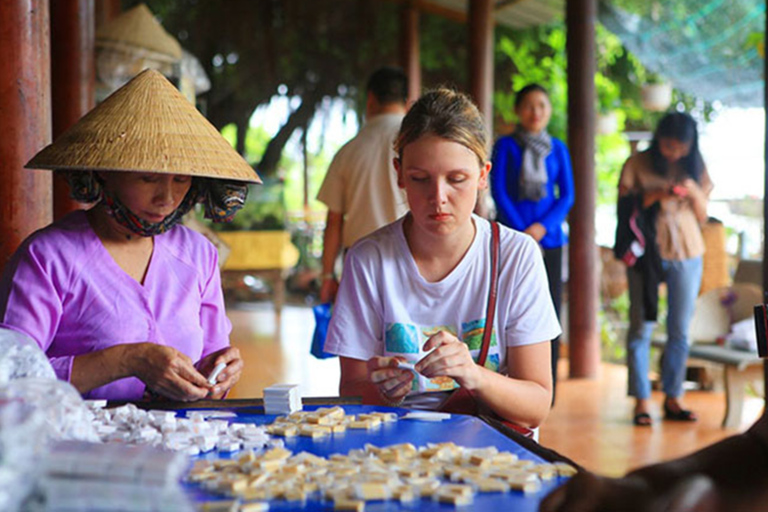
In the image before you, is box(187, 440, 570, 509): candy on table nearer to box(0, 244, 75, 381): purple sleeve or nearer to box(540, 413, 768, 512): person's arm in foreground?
box(540, 413, 768, 512): person's arm in foreground

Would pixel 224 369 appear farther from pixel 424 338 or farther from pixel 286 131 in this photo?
pixel 286 131

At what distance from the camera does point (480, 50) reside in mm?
7770

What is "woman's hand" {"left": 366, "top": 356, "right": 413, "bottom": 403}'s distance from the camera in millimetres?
1959

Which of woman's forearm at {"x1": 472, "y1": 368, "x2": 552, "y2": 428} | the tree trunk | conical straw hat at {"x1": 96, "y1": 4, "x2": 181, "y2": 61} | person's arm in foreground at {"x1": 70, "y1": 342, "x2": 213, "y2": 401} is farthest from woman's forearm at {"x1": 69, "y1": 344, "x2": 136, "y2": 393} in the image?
the tree trunk

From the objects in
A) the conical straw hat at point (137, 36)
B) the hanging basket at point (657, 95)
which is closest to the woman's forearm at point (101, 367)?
the conical straw hat at point (137, 36)

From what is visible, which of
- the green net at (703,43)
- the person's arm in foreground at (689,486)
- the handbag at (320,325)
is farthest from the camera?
the green net at (703,43)

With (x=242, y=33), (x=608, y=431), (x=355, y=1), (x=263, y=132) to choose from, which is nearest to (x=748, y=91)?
(x=608, y=431)

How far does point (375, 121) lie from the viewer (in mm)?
4336

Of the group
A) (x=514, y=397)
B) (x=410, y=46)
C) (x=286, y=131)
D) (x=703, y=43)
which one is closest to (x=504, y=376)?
(x=514, y=397)

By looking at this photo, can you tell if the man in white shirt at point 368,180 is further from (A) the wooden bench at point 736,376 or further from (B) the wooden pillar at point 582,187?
(B) the wooden pillar at point 582,187

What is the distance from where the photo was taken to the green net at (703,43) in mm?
7184

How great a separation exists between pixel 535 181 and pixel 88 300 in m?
3.45

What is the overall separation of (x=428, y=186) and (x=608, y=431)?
3407mm

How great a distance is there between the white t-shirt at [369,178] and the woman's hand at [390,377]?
2.24 metres
